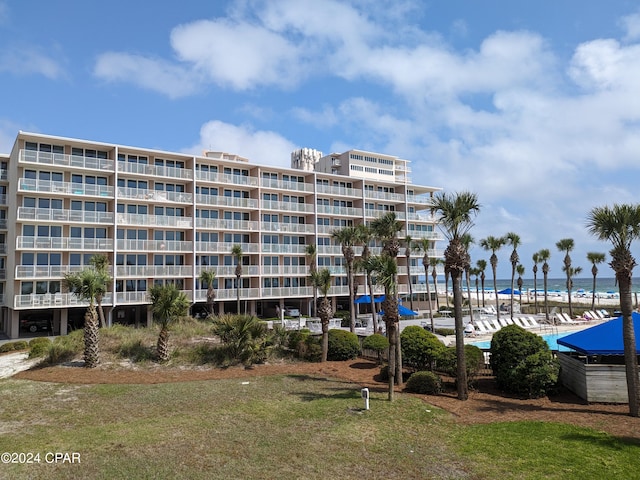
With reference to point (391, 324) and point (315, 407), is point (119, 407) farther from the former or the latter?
point (391, 324)

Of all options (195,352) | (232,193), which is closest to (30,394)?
(195,352)

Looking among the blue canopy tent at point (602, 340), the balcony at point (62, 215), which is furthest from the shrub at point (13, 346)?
the blue canopy tent at point (602, 340)

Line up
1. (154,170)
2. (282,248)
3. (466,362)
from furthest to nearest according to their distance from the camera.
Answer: (282,248) < (154,170) < (466,362)

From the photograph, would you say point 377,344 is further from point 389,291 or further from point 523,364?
point 523,364

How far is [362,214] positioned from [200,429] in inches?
1679

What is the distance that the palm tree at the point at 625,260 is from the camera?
13.9 meters

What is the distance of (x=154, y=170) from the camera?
40.8 metres

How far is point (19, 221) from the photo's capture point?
34.7 meters

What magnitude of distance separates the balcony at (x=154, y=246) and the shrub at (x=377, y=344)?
23.7m

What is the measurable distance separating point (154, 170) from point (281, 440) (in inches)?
1354

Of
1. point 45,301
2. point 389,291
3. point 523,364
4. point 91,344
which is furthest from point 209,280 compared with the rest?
point 523,364

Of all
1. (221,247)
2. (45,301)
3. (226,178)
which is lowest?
(45,301)

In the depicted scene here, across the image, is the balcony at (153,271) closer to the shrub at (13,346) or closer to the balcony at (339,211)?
the shrub at (13,346)

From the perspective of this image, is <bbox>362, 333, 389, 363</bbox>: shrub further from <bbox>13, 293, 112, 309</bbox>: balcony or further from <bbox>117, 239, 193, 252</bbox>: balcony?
<bbox>117, 239, 193, 252</bbox>: balcony
